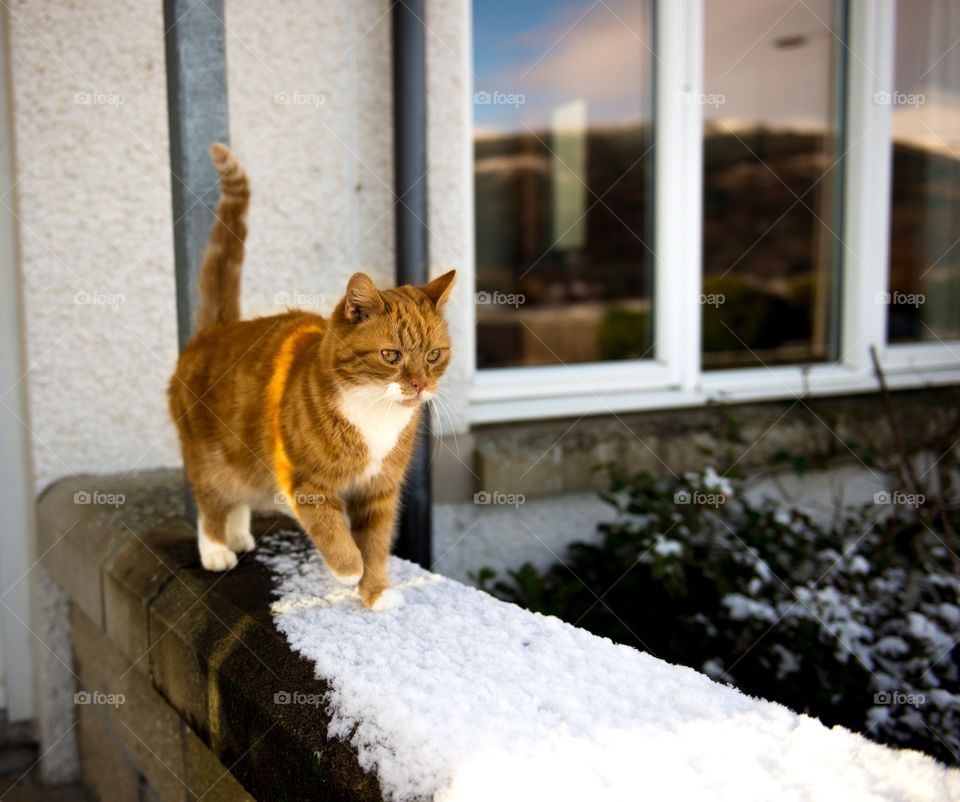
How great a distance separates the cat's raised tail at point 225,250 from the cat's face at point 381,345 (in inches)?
18.7

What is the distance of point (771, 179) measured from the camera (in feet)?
20.1

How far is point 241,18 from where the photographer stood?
279 cm

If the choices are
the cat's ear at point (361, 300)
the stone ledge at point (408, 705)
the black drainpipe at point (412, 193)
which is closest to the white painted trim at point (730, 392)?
the black drainpipe at point (412, 193)

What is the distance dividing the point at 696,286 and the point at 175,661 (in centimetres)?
250

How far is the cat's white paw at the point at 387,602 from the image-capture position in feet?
5.59

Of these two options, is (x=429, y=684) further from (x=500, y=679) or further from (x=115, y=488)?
(x=115, y=488)

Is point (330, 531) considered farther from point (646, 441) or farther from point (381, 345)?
point (646, 441)

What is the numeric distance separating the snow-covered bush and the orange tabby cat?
111 centimetres

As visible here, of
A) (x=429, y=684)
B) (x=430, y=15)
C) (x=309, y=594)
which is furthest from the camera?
(x=430, y=15)

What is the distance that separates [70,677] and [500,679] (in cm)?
202

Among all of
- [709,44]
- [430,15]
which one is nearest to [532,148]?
[709,44]

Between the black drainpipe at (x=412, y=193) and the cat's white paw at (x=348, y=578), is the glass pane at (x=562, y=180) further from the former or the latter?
the cat's white paw at (x=348, y=578)

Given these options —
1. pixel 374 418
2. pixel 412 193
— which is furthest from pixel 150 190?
pixel 374 418

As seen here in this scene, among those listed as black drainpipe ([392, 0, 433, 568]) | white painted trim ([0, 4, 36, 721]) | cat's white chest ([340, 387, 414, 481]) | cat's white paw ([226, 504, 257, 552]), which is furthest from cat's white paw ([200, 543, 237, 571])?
white painted trim ([0, 4, 36, 721])
